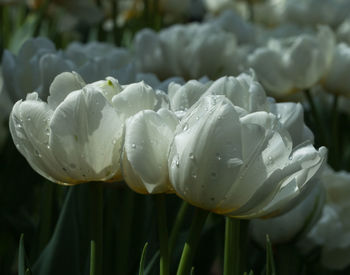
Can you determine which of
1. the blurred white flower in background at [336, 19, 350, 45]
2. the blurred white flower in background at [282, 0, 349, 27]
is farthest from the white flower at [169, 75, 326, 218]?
the blurred white flower in background at [282, 0, 349, 27]

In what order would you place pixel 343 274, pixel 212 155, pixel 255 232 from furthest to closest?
1. pixel 343 274
2. pixel 255 232
3. pixel 212 155

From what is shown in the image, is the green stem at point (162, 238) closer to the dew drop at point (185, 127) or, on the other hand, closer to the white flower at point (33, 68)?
the dew drop at point (185, 127)

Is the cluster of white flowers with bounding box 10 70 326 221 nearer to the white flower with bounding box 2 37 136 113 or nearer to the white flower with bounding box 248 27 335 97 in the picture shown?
the white flower with bounding box 2 37 136 113

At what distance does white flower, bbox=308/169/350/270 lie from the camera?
0.88 meters

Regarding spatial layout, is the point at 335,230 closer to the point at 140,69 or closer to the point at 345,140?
the point at 140,69

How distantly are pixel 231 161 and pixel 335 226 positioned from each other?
496 millimetres

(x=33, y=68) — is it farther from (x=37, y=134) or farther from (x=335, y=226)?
(x=335, y=226)

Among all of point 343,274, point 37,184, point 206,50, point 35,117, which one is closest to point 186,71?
point 206,50

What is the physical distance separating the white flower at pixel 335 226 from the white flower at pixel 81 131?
17.9 inches

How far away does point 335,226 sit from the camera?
891 mm

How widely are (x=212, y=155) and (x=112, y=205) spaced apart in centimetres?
43

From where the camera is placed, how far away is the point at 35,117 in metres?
0.48

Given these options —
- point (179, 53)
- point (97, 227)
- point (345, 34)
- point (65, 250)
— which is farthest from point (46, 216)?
point (345, 34)

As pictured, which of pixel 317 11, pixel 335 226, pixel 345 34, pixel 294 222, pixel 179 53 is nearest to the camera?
pixel 294 222
